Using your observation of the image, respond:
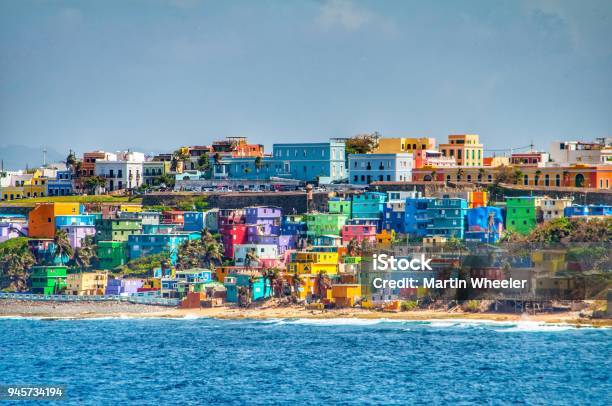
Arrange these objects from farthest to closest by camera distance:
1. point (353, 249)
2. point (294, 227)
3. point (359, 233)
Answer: point (294, 227) < point (359, 233) < point (353, 249)

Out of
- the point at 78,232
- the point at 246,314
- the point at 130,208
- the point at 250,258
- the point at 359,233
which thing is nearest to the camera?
the point at 246,314

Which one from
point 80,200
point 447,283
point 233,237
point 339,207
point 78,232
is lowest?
point 447,283

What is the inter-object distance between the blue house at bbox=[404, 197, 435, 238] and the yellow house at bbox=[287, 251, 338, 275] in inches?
286

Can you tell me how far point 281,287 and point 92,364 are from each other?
1577cm

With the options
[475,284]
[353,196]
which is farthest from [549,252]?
[353,196]

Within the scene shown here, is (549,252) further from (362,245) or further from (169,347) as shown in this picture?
(169,347)

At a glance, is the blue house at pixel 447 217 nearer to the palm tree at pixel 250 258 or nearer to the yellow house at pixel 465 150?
the palm tree at pixel 250 258

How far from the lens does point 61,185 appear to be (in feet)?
353

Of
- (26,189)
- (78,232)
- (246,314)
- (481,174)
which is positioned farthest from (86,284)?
(26,189)

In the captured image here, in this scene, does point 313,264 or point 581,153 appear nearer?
point 313,264

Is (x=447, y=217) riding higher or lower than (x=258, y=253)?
higher

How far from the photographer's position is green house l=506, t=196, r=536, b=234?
87062mm

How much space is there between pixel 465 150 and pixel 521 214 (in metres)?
17.7

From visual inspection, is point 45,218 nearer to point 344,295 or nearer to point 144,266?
point 144,266
